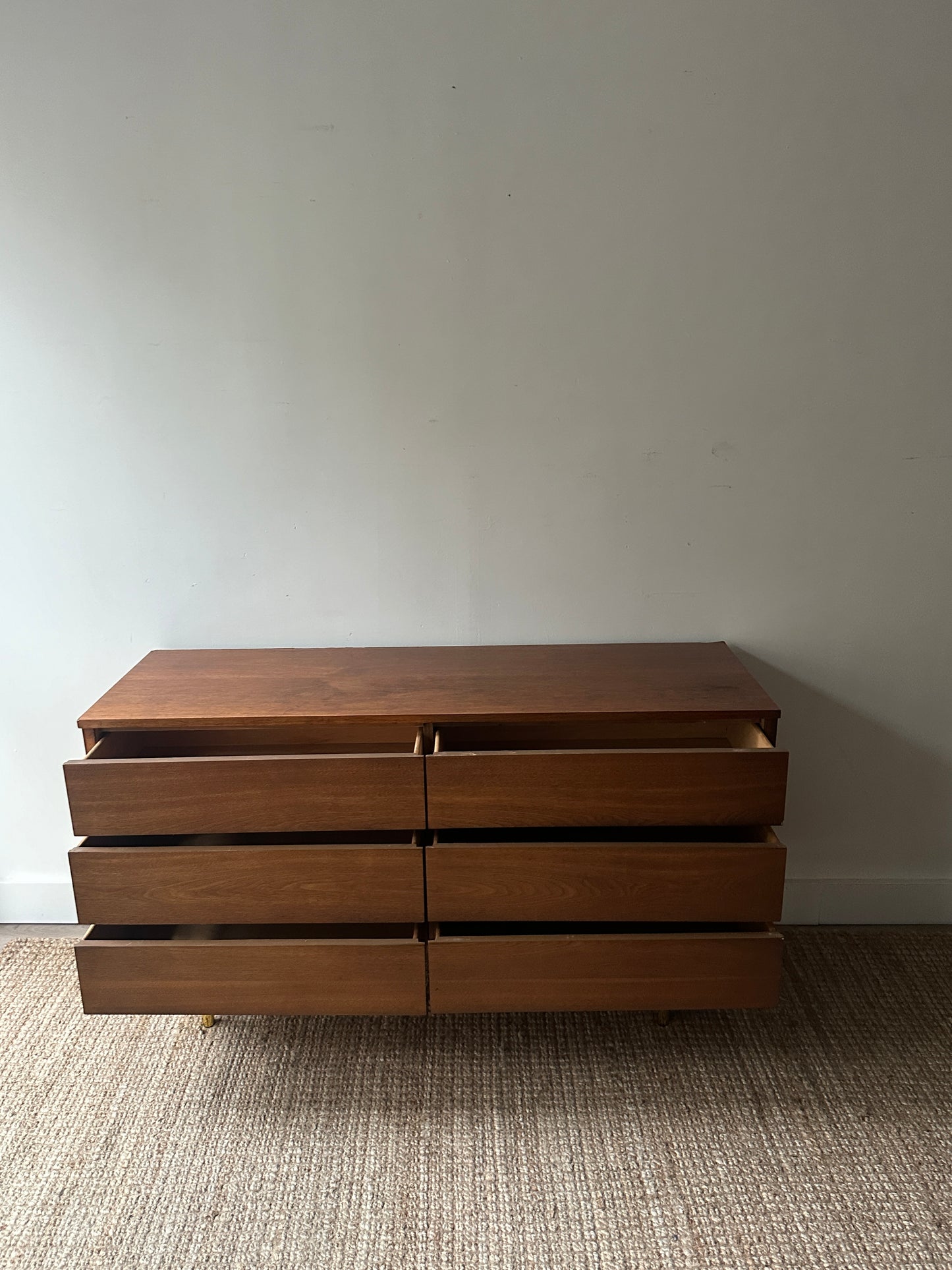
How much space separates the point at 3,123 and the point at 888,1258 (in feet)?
7.72

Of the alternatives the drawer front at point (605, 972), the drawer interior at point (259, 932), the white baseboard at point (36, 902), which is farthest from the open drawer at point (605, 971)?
the white baseboard at point (36, 902)

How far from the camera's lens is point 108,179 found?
5.53 feet

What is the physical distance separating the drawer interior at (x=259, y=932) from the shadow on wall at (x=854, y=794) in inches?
36.0

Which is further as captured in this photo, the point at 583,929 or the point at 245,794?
the point at 583,929

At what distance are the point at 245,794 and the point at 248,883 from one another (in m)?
0.16

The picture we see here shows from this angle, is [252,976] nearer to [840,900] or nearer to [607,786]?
[607,786]

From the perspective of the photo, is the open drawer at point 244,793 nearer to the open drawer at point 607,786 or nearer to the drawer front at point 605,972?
the open drawer at point 607,786

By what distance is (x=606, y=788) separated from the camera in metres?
1.54

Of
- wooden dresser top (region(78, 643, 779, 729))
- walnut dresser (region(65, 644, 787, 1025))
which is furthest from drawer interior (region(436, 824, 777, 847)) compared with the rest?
wooden dresser top (region(78, 643, 779, 729))

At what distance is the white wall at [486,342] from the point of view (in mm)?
1633

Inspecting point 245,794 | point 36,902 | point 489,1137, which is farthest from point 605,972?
point 36,902

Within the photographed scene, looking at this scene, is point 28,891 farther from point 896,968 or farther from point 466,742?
point 896,968

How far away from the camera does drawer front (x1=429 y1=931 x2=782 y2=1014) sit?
5.17 feet

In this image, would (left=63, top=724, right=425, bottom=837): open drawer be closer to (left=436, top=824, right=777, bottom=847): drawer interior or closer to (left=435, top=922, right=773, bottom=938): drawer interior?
(left=436, top=824, right=777, bottom=847): drawer interior
